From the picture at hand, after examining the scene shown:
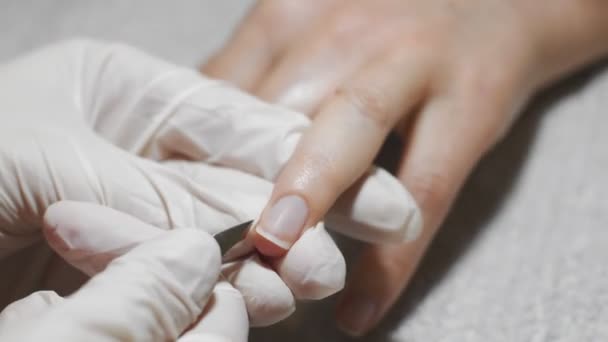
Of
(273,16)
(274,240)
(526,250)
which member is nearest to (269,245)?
(274,240)

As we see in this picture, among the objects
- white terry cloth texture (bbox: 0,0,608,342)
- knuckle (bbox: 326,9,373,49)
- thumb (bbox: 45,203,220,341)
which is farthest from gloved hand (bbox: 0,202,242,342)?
knuckle (bbox: 326,9,373,49)

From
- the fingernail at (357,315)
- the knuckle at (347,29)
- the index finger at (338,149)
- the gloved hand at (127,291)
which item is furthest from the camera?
the knuckle at (347,29)

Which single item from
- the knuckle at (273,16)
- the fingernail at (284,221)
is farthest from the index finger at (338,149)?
the knuckle at (273,16)

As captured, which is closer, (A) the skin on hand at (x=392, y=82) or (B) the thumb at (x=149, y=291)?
(B) the thumb at (x=149, y=291)

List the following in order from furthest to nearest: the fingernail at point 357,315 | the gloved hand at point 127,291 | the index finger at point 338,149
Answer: the fingernail at point 357,315
the index finger at point 338,149
the gloved hand at point 127,291

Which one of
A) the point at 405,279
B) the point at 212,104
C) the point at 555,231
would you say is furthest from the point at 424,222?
the point at 212,104

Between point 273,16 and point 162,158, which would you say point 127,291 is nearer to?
point 162,158

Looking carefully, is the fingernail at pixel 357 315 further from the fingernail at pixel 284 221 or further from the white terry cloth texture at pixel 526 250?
the fingernail at pixel 284 221

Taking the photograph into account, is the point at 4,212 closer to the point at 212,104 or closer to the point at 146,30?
the point at 212,104
